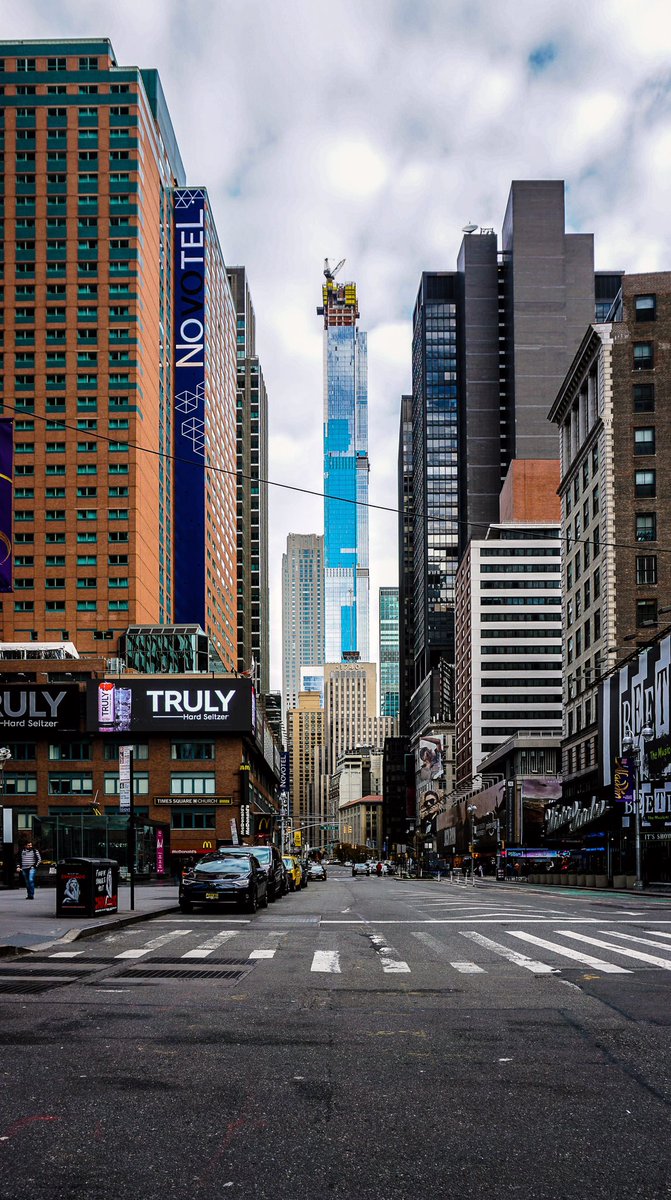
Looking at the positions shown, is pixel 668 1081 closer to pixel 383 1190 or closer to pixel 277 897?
pixel 383 1190

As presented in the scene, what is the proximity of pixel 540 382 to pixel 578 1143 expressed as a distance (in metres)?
182

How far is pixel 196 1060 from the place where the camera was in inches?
Result: 343

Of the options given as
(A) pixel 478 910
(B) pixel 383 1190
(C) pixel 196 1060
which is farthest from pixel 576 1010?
(A) pixel 478 910

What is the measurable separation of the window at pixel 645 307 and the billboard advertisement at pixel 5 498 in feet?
215

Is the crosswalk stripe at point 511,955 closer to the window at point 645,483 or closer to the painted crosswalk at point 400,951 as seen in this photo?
the painted crosswalk at point 400,951

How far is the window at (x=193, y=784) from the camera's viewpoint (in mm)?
92062

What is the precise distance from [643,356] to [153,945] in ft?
226

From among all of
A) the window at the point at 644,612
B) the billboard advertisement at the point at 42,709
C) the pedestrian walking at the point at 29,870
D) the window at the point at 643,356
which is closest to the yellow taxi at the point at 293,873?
the pedestrian walking at the point at 29,870

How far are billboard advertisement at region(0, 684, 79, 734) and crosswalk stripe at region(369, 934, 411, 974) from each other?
73.5 m

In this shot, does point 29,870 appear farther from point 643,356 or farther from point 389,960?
point 643,356

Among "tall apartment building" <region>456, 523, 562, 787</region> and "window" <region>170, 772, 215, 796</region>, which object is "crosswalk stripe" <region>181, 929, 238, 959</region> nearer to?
"window" <region>170, 772, 215, 796</region>

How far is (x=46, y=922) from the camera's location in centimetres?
2209

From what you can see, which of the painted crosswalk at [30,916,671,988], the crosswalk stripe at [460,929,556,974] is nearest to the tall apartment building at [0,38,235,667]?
the painted crosswalk at [30,916,671,988]

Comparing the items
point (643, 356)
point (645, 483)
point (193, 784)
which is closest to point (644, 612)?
point (645, 483)
